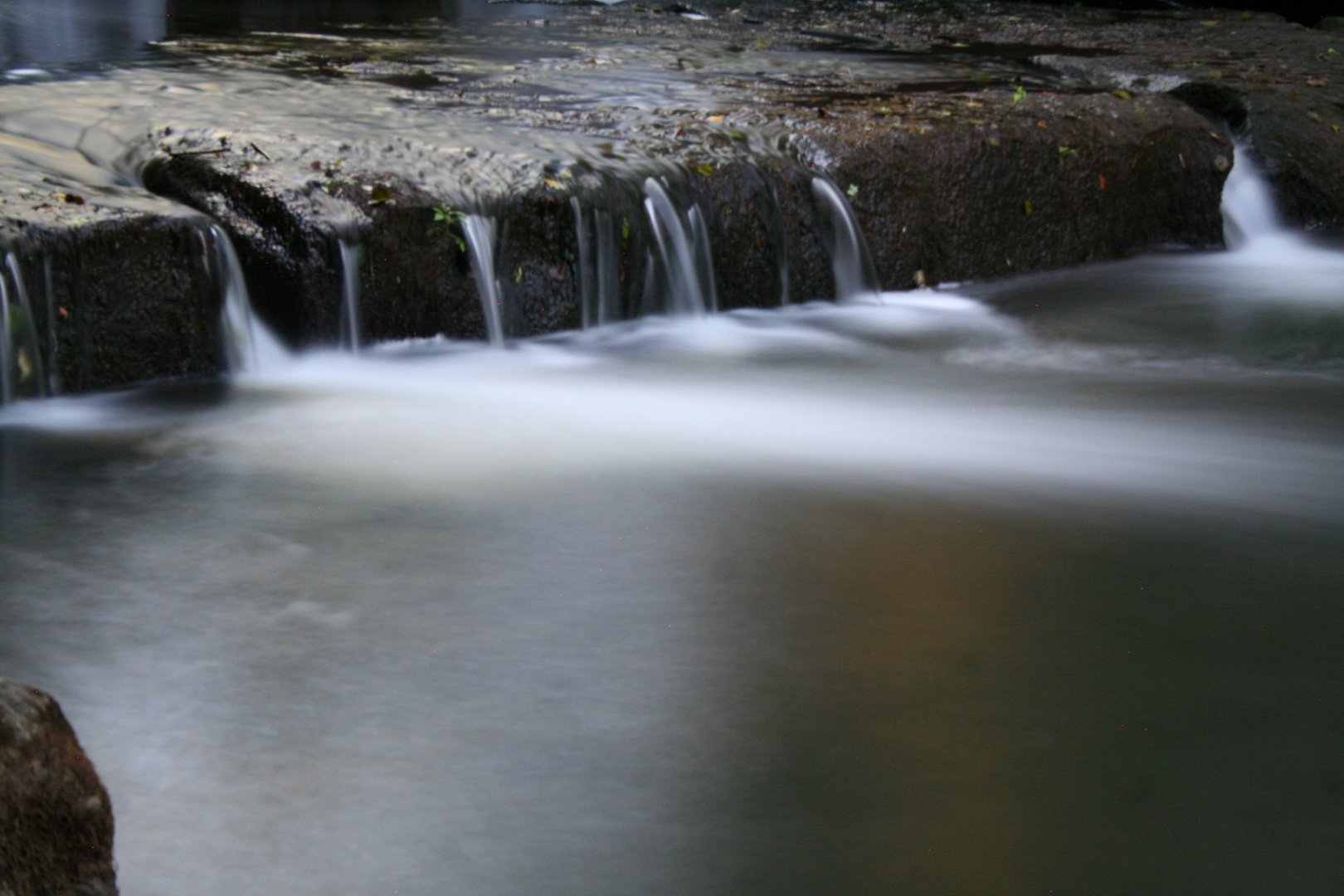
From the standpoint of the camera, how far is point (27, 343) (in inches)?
137

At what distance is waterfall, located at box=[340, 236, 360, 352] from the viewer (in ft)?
13.1

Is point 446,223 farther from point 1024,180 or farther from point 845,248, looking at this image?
point 1024,180

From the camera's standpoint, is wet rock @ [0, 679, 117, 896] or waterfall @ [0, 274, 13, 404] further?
waterfall @ [0, 274, 13, 404]

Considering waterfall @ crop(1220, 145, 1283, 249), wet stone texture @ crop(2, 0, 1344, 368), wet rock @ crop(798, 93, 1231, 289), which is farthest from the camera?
waterfall @ crop(1220, 145, 1283, 249)

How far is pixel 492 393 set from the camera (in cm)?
392

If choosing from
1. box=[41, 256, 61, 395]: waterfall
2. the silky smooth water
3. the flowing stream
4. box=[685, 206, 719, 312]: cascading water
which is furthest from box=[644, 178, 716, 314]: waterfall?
box=[41, 256, 61, 395]: waterfall

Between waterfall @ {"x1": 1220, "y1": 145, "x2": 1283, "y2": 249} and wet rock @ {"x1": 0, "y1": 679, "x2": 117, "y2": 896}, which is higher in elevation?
waterfall @ {"x1": 1220, "y1": 145, "x2": 1283, "y2": 249}

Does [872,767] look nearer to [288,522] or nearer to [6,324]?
[288,522]

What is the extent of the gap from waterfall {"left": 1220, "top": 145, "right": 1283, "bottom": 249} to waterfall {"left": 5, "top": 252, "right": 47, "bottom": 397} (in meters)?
5.58

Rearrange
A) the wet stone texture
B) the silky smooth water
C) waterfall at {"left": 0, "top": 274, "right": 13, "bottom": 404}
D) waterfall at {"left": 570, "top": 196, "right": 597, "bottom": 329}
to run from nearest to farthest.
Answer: the silky smooth water, waterfall at {"left": 0, "top": 274, "right": 13, "bottom": 404}, the wet stone texture, waterfall at {"left": 570, "top": 196, "right": 597, "bottom": 329}

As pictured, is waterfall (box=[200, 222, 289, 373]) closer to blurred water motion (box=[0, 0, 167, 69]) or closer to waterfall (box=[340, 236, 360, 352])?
waterfall (box=[340, 236, 360, 352])

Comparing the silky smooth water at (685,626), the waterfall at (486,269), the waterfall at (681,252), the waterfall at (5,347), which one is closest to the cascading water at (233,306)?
the silky smooth water at (685,626)

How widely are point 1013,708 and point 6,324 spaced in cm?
276

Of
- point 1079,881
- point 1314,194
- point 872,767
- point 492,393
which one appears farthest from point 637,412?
point 1314,194
